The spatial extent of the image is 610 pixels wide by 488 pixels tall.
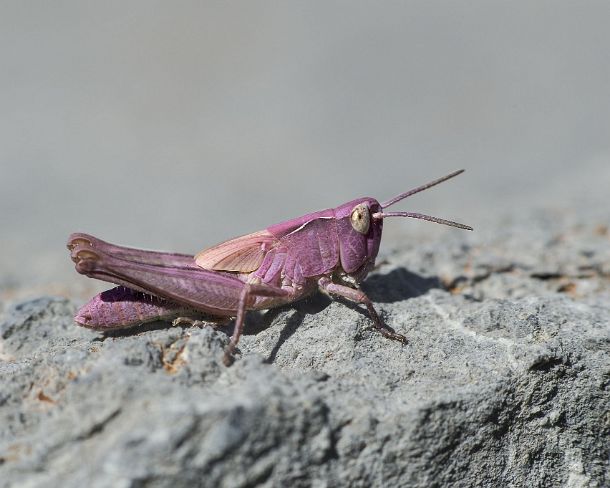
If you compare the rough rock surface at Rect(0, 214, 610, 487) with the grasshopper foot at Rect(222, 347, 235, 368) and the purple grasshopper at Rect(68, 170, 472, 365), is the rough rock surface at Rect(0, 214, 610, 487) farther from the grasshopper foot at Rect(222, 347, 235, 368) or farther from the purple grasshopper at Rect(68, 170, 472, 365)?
the purple grasshopper at Rect(68, 170, 472, 365)

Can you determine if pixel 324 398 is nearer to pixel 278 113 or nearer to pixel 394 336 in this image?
pixel 394 336

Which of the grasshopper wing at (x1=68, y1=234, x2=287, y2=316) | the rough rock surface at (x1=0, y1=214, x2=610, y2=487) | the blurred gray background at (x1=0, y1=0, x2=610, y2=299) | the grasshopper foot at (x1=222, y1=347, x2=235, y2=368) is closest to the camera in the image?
the rough rock surface at (x1=0, y1=214, x2=610, y2=487)

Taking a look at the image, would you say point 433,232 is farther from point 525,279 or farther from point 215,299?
point 215,299

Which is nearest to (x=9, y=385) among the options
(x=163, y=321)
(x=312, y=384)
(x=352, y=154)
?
(x=163, y=321)

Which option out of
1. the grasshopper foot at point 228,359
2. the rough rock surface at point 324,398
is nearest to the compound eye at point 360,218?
the rough rock surface at point 324,398

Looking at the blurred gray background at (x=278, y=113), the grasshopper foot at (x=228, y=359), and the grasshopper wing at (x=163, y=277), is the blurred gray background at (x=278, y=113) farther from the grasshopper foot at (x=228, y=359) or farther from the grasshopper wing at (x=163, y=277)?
the grasshopper foot at (x=228, y=359)

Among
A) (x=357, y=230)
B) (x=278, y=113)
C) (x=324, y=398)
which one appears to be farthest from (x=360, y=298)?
(x=278, y=113)

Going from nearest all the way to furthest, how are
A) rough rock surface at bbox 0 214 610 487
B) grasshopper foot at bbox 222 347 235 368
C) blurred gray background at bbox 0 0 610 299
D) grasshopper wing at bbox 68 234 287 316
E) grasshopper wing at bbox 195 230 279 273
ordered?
rough rock surface at bbox 0 214 610 487 → grasshopper foot at bbox 222 347 235 368 → grasshopper wing at bbox 68 234 287 316 → grasshopper wing at bbox 195 230 279 273 → blurred gray background at bbox 0 0 610 299

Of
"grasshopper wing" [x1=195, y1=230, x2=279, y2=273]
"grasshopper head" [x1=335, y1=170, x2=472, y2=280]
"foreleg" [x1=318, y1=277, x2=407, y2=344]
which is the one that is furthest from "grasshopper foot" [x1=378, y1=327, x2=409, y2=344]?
"grasshopper wing" [x1=195, y1=230, x2=279, y2=273]
